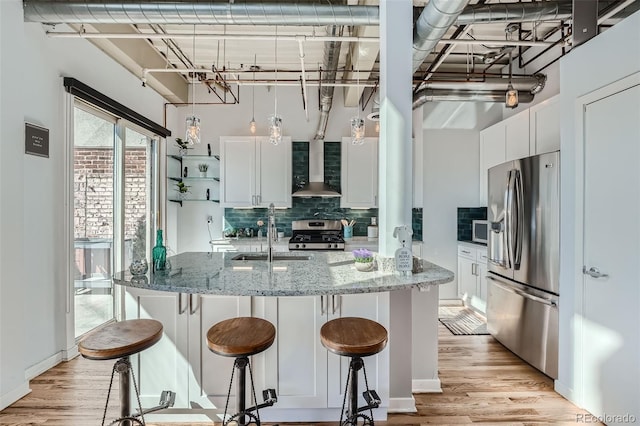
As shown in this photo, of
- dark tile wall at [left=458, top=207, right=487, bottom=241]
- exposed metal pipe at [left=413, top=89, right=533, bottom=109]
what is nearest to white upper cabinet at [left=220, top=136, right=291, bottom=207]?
exposed metal pipe at [left=413, top=89, right=533, bottom=109]

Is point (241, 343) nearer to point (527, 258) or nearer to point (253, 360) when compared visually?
point (253, 360)

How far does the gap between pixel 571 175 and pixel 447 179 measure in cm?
259

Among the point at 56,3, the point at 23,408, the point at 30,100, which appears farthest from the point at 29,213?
the point at 56,3

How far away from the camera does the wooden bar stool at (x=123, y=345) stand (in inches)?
63.7

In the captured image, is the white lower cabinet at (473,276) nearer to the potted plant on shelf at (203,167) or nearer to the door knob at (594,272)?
the door knob at (594,272)

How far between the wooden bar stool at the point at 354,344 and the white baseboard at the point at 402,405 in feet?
1.72

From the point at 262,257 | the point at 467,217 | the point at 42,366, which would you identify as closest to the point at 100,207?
the point at 42,366

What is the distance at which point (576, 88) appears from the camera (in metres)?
2.46

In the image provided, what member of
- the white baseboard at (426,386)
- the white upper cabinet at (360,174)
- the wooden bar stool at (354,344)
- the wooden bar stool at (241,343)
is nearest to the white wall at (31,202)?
the wooden bar stool at (241,343)

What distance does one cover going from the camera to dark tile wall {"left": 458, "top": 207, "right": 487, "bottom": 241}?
16.5 ft

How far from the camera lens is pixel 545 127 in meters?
3.48

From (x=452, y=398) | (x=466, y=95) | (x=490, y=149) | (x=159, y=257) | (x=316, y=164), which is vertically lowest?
(x=452, y=398)

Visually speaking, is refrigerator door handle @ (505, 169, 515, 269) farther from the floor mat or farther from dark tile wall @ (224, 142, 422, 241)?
dark tile wall @ (224, 142, 422, 241)

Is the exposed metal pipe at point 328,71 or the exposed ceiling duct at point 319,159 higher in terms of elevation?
the exposed metal pipe at point 328,71
